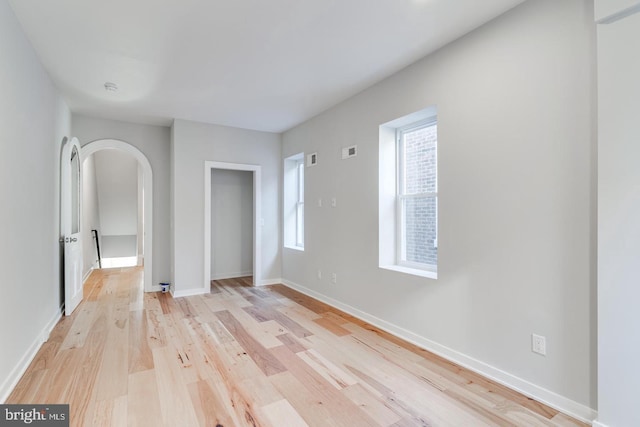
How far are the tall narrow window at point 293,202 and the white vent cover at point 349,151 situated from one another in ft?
5.20

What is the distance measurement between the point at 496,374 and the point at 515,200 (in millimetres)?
1245

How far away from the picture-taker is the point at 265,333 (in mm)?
3207

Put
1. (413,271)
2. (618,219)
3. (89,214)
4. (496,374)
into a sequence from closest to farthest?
(618,219) → (496,374) → (413,271) → (89,214)

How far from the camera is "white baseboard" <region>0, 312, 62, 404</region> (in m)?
2.04

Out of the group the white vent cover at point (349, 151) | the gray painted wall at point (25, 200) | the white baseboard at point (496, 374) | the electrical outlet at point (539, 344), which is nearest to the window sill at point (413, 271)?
the white baseboard at point (496, 374)

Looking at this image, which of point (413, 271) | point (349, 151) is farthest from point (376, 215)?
point (349, 151)

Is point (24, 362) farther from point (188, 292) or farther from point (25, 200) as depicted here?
point (188, 292)

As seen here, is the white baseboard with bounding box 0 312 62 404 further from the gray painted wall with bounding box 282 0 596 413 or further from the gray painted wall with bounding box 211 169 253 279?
the gray painted wall with bounding box 282 0 596 413

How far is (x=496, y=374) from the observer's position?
7.42ft

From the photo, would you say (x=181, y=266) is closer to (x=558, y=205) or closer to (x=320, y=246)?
(x=320, y=246)

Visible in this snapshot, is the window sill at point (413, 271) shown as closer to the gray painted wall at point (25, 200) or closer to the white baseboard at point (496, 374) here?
the white baseboard at point (496, 374)

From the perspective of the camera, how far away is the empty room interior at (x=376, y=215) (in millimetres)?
1825

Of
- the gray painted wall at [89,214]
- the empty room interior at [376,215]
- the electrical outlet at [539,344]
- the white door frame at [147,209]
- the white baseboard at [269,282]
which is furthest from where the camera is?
the gray painted wall at [89,214]

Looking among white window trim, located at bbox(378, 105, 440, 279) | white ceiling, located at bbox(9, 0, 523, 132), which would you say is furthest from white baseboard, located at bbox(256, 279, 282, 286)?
white ceiling, located at bbox(9, 0, 523, 132)
